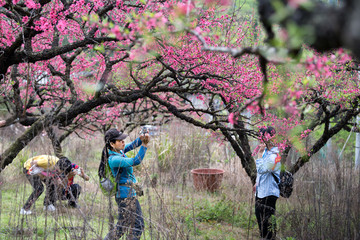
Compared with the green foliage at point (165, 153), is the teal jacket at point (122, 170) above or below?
below

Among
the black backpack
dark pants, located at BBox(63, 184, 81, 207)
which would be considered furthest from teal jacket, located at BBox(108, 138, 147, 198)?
the black backpack

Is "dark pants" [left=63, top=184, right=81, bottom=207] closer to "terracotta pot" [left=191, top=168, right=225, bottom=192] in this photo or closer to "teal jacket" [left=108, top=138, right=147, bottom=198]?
"teal jacket" [left=108, top=138, right=147, bottom=198]

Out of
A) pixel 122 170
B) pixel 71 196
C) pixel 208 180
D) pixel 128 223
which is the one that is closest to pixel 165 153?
pixel 208 180

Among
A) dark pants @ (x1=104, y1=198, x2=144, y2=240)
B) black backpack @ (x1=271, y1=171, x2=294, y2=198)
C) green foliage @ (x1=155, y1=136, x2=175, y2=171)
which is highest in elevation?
green foliage @ (x1=155, y1=136, x2=175, y2=171)

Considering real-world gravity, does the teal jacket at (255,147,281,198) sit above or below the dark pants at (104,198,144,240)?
above

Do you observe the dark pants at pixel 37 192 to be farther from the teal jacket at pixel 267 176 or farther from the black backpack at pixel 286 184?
the black backpack at pixel 286 184

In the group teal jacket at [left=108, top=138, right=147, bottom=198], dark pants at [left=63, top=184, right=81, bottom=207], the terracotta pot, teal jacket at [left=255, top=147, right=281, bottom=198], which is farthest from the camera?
the terracotta pot

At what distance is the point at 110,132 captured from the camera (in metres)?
3.52

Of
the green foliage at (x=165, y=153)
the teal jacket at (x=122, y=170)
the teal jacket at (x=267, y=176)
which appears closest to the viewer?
the teal jacket at (x=122, y=170)

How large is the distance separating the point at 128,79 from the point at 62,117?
2.28m

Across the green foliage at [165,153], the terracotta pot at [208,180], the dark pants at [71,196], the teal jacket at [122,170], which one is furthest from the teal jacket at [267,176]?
the green foliage at [165,153]

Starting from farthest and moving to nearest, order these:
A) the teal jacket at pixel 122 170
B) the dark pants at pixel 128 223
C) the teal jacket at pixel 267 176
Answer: the teal jacket at pixel 267 176
the teal jacket at pixel 122 170
the dark pants at pixel 128 223

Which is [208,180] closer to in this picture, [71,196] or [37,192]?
[37,192]

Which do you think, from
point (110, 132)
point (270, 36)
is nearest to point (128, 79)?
point (110, 132)
